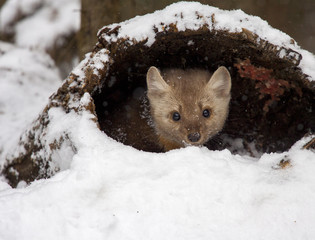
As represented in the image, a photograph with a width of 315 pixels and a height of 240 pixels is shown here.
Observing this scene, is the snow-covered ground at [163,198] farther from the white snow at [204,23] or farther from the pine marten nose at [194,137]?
the white snow at [204,23]

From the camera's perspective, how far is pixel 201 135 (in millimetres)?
4367

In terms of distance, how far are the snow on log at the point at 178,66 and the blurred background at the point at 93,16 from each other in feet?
4.34

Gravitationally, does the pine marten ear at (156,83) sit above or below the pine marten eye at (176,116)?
above

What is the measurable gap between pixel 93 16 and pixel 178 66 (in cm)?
172

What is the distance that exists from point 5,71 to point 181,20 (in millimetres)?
4896

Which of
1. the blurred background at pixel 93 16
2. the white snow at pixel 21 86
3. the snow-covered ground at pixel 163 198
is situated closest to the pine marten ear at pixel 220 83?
the snow-covered ground at pixel 163 198

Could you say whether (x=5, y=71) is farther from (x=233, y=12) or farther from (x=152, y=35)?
(x=233, y=12)

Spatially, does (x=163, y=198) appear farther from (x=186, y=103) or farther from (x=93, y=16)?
(x=93, y=16)

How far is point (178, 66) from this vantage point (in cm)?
545

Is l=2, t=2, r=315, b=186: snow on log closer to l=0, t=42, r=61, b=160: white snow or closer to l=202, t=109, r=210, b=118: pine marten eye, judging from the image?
l=202, t=109, r=210, b=118: pine marten eye

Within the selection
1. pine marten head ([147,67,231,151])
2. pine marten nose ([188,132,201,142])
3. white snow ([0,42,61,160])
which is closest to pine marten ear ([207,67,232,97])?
pine marten head ([147,67,231,151])

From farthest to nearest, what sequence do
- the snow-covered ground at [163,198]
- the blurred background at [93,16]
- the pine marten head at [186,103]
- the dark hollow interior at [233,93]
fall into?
the blurred background at [93,16] < the pine marten head at [186,103] < the dark hollow interior at [233,93] < the snow-covered ground at [163,198]

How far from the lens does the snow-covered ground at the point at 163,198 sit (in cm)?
270

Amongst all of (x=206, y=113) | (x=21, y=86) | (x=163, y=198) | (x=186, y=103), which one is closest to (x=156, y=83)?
(x=186, y=103)
